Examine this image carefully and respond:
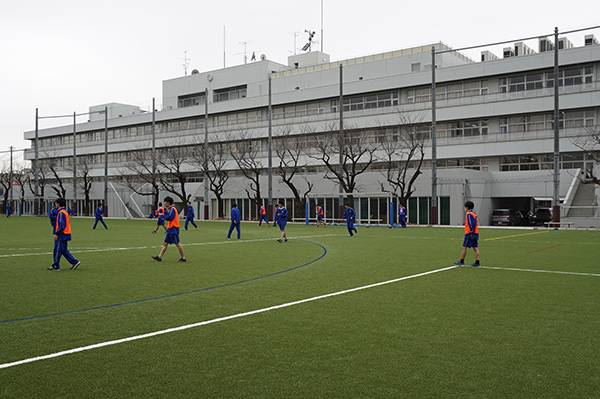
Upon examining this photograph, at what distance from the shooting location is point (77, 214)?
266 ft

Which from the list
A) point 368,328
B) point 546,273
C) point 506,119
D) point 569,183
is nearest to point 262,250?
point 546,273

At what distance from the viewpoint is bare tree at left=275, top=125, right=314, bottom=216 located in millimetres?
52969

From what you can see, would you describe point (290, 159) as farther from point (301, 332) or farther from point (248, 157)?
point (301, 332)

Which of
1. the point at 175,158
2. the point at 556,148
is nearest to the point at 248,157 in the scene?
the point at 175,158

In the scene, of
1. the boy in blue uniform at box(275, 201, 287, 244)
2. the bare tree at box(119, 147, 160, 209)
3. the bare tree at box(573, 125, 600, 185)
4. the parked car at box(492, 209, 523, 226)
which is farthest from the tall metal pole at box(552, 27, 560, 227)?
the bare tree at box(119, 147, 160, 209)

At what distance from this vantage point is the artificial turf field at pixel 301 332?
5.17 meters

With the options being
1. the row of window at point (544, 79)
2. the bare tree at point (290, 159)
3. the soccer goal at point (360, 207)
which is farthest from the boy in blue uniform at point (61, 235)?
the row of window at point (544, 79)

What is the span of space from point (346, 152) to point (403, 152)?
7935 millimetres

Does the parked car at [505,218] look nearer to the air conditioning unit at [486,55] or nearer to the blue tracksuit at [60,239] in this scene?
the air conditioning unit at [486,55]

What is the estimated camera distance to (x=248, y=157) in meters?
65.2

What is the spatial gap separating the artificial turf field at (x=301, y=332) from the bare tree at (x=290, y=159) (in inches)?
1531

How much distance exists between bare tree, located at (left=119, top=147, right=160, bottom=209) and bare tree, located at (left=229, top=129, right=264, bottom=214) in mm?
10826

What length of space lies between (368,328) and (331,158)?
5385cm

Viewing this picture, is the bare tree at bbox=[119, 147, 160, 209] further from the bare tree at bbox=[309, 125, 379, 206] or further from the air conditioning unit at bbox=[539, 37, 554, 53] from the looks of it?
the air conditioning unit at bbox=[539, 37, 554, 53]
